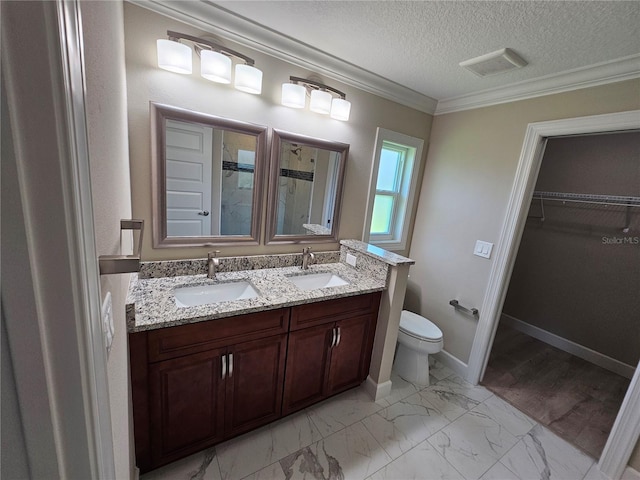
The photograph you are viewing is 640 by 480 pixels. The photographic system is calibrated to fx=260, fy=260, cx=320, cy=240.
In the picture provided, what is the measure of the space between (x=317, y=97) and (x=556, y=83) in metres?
1.58

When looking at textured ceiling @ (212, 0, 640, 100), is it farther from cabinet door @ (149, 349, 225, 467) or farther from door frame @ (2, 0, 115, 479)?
cabinet door @ (149, 349, 225, 467)

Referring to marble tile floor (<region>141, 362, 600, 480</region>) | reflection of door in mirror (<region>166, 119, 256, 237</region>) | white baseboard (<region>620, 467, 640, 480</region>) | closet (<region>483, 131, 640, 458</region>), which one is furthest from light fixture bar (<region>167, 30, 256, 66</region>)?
white baseboard (<region>620, 467, 640, 480</region>)

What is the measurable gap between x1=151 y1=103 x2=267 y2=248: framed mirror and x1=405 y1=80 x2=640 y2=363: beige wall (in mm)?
1674

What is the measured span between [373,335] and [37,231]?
1.90 meters

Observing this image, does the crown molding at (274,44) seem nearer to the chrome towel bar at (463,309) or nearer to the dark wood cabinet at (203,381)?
the dark wood cabinet at (203,381)

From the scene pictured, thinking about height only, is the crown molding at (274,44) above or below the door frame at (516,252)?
above

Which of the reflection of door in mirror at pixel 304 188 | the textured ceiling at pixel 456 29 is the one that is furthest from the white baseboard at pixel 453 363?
the textured ceiling at pixel 456 29

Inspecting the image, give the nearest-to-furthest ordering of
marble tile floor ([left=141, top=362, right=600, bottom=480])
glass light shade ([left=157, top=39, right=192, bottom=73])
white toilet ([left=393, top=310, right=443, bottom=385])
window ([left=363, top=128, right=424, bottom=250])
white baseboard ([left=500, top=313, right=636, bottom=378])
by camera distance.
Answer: glass light shade ([left=157, top=39, right=192, bottom=73]), marble tile floor ([left=141, top=362, right=600, bottom=480]), white toilet ([left=393, top=310, right=443, bottom=385]), window ([left=363, top=128, right=424, bottom=250]), white baseboard ([left=500, top=313, right=636, bottom=378])

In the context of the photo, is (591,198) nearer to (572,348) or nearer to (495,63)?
(572,348)

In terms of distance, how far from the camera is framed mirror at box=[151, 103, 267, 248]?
1.47m

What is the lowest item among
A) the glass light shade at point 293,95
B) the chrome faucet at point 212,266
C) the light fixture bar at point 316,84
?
the chrome faucet at point 212,266

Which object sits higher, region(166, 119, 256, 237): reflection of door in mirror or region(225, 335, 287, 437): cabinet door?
region(166, 119, 256, 237): reflection of door in mirror

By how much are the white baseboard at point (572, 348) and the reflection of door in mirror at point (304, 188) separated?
2.85 meters

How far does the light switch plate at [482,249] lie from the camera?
208 cm
